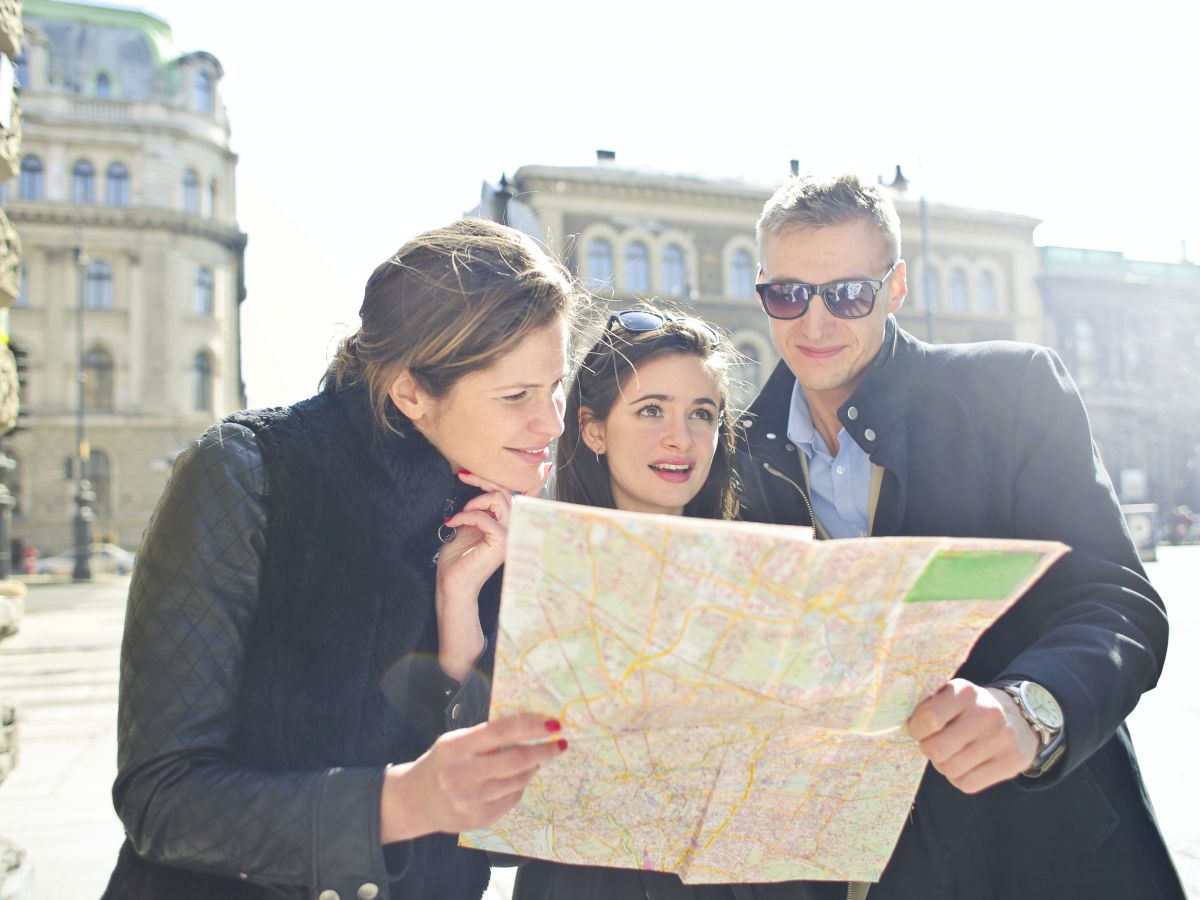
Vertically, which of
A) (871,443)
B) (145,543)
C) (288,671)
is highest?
(871,443)

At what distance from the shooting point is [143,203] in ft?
124

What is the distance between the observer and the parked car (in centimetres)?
3044

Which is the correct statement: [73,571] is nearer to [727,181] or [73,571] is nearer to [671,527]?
[727,181]

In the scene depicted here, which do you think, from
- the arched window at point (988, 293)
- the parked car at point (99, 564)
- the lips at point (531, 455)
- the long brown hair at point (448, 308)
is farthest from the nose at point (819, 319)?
the arched window at point (988, 293)

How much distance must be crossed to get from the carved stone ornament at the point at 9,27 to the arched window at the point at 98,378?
37628mm

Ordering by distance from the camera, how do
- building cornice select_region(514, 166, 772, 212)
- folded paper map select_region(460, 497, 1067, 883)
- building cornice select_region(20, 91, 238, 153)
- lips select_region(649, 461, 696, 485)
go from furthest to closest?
building cornice select_region(20, 91, 238, 153), building cornice select_region(514, 166, 772, 212), lips select_region(649, 461, 696, 485), folded paper map select_region(460, 497, 1067, 883)

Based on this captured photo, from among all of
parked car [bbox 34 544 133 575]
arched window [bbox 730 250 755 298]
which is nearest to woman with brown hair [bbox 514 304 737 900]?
parked car [bbox 34 544 133 575]

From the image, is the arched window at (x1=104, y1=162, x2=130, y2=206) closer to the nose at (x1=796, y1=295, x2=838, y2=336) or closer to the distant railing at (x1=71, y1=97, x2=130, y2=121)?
the distant railing at (x1=71, y1=97, x2=130, y2=121)

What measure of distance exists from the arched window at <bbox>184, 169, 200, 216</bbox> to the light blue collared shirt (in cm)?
4160

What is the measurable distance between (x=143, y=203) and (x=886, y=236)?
1630 inches

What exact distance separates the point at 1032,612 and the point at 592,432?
3.62ft

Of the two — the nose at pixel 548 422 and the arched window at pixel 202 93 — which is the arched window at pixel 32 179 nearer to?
the arched window at pixel 202 93

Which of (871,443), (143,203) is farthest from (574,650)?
(143,203)

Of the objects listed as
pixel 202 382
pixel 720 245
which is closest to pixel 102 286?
pixel 202 382
